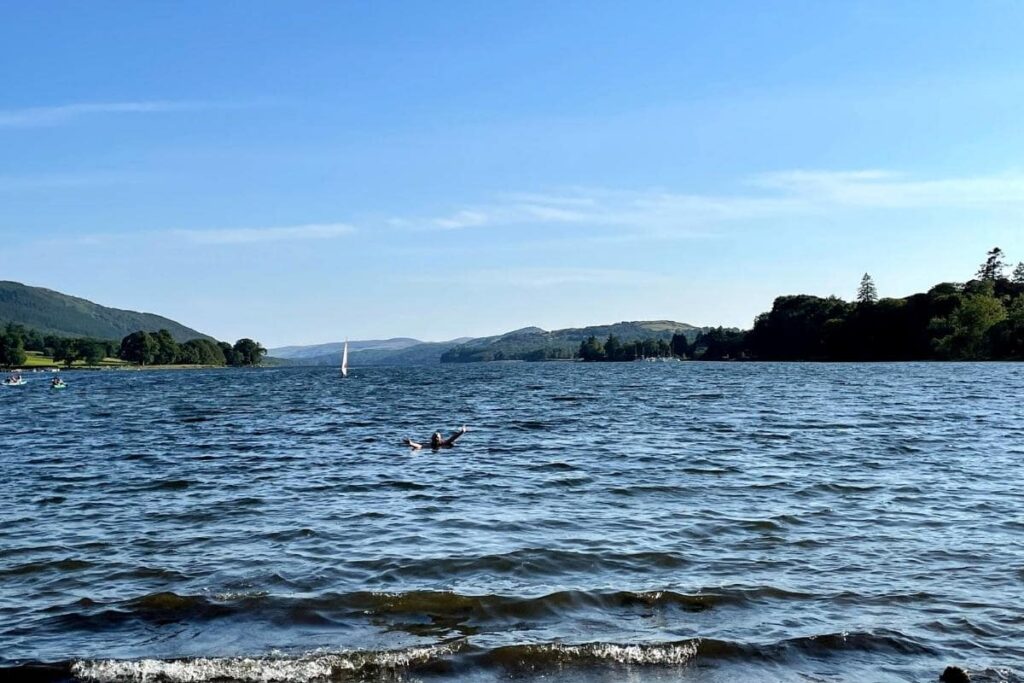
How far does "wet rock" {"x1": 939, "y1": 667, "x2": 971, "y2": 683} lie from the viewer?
10602 mm

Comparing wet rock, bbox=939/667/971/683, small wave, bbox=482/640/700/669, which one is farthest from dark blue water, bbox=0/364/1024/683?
wet rock, bbox=939/667/971/683

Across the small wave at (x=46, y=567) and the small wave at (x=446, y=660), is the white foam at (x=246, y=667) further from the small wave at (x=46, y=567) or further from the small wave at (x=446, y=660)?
the small wave at (x=46, y=567)

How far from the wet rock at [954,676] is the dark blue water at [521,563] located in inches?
13.7

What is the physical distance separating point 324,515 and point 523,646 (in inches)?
428

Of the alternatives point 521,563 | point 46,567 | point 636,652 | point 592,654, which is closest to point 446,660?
point 592,654

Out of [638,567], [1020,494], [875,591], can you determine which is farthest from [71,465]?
[1020,494]

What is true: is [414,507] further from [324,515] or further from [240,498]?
[240,498]

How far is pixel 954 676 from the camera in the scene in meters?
10.7

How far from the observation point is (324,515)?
21906 millimetres

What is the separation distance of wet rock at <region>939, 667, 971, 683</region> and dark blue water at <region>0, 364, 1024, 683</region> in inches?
13.7

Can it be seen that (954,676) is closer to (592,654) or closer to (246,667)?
(592,654)

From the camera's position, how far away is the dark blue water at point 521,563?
11930 millimetres

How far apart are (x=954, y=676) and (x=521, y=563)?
26.7 feet

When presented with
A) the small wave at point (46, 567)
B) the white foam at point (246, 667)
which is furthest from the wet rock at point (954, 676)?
the small wave at point (46, 567)
